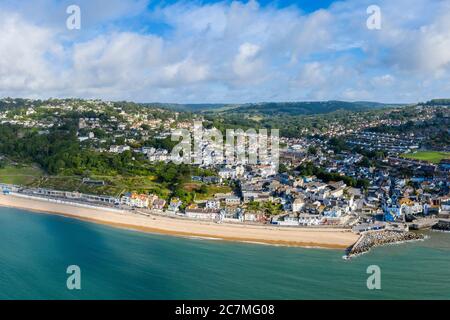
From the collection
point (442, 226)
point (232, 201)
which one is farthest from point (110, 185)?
point (442, 226)

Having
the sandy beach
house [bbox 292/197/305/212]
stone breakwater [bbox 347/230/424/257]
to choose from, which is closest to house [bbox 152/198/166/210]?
the sandy beach

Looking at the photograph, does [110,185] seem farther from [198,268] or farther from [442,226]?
[442,226]

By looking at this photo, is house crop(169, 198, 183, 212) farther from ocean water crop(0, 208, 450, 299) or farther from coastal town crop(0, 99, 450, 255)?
ocean water crop(0, 208, 450, 299)

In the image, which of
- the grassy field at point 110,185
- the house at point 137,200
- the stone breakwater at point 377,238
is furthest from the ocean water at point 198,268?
the grassy field at point 110,185

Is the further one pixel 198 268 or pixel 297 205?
pixel 297 205

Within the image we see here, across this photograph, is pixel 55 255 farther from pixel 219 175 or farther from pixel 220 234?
pixel 219 175

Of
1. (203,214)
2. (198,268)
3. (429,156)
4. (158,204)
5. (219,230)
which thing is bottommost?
(198,268)
